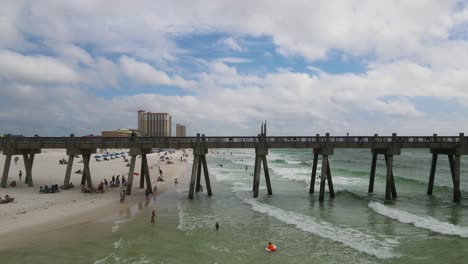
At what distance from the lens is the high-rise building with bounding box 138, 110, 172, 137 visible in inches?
6432

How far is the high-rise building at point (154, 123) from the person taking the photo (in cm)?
Answer: 16338

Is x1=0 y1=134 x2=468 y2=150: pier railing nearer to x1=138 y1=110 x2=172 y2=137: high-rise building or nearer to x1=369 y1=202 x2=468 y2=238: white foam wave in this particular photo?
x1=369 y1=202 x2=468 y2=238: white foam wave

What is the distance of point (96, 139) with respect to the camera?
106 ft

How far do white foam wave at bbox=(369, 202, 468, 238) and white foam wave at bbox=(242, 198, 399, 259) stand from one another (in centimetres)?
462

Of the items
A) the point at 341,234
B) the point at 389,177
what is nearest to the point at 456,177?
the point at 389,177

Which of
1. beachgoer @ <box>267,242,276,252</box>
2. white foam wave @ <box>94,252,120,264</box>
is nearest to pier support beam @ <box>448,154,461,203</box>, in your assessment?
beachgoer @ <box>267,242,276,252</box>

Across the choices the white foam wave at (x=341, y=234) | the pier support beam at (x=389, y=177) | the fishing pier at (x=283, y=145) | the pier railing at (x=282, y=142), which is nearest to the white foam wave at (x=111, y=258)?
the white foam wave at (x=341, y=234)

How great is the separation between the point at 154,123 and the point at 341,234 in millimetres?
151122

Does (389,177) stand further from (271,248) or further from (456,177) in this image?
(271,248)

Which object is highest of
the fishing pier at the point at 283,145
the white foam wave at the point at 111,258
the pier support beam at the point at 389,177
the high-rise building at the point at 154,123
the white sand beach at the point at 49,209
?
the high-rise building at the point at 154,123

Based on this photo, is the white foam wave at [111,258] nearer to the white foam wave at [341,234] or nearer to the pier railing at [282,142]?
the white foam wave at [341,234]

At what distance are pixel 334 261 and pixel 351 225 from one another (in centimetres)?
748

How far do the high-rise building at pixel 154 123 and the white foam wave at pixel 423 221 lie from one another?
14348 centimetres

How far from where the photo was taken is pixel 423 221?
24.3 meters
